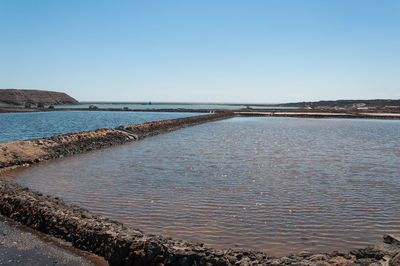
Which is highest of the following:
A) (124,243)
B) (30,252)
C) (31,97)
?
(31,97)

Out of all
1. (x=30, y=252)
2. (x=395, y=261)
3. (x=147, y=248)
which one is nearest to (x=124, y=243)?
(x=147, y=248)

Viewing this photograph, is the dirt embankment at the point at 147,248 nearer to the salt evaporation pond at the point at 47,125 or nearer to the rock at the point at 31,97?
the salt evaporation pond at the point at 47,125

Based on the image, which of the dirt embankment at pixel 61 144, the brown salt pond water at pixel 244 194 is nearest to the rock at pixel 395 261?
the brown salt pond water at pixel 244 194

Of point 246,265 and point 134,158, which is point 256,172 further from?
point 246,265

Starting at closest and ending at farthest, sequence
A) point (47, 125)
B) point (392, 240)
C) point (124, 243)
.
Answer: point (124, 243) → point (392, 240) → point (47, 125)

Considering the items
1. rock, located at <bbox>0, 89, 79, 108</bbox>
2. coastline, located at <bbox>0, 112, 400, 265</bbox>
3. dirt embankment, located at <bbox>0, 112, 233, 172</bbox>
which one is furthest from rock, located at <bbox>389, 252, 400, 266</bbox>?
rock, located at <bbox>0, 89, 79, 108</bbox>

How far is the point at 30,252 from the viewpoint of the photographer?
503 cm

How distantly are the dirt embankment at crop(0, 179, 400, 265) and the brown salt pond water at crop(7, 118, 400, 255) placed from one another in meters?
0.68

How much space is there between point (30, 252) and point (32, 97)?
474ft

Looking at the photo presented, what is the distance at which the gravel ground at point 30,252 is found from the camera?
187 inches

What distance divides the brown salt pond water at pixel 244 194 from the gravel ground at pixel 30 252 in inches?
56.9

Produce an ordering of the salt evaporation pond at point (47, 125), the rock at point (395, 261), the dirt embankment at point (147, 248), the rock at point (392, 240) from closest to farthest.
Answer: the rock at point (395, 261) → the dirt embankment at point (147, 248) → the rock at point (392, 240) → the salt evaporation pond at point (47, 125)

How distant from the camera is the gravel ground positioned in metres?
4.75

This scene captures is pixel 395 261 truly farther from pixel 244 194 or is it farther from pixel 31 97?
pixel 31 97
